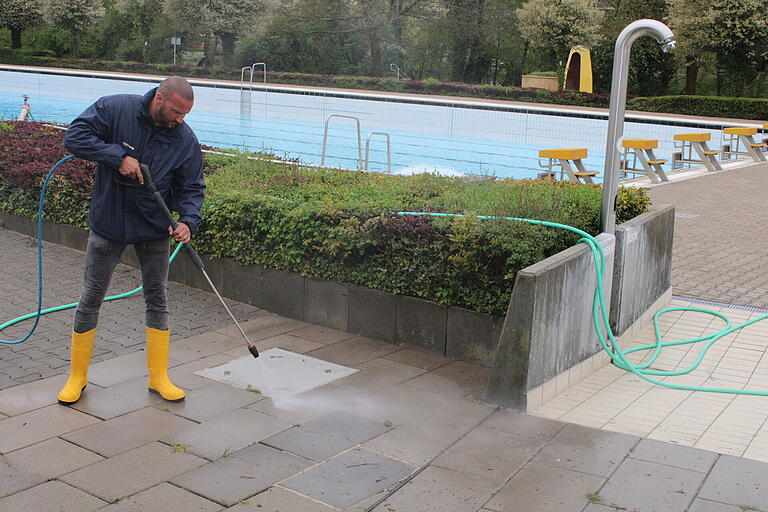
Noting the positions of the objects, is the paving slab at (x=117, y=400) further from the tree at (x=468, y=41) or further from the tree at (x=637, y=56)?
the tree at (x=468, y=41)

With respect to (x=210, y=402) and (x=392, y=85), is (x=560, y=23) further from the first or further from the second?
(x=210, y=402)

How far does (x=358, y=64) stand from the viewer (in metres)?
43.4

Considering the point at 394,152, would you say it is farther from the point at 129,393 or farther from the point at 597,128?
the point at 129,393

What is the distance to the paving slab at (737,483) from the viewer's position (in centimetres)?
327

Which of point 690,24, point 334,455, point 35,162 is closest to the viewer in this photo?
point 334,455

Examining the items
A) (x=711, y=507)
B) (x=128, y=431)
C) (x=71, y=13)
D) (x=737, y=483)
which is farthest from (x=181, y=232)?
(x=71, y=13)

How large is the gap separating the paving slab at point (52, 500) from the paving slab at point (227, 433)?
557mm

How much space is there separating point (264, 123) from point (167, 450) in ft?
74.5

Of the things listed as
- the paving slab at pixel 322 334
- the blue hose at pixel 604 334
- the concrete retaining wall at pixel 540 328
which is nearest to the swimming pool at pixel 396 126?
the paving slab at pixel 322 334

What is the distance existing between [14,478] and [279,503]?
1.12 metres

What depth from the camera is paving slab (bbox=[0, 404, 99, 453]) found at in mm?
3680

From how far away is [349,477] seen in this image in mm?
3439

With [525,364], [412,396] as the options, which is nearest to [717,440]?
[525,364]

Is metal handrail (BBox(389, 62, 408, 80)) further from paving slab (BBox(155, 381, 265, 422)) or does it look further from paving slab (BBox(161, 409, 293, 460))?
paving slab (BBox(161, 409, 293, 460))
